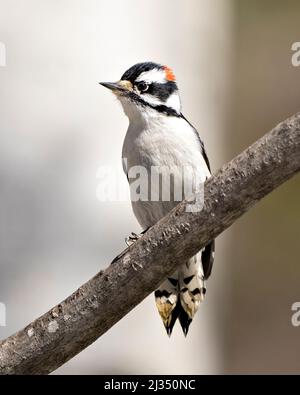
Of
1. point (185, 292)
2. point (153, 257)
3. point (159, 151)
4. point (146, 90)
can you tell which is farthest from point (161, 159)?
point (153, 257)

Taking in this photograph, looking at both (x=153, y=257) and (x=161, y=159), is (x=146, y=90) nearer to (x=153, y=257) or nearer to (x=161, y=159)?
(x=161, y=159)

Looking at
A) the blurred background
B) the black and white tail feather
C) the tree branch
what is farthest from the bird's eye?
the tree branch

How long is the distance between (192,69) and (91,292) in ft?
5.62

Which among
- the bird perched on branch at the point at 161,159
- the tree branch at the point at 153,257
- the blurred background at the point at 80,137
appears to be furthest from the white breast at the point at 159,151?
the tree branch at the point at 153,257

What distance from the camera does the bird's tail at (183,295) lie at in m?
3.57

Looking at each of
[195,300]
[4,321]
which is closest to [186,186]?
[195,300]

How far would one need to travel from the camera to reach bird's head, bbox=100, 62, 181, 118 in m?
3.60

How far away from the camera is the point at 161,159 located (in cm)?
358

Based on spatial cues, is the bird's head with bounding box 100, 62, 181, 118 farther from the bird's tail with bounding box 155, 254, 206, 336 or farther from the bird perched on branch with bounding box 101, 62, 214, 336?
the bird's tail with bounding box 155, 254, 206, 336

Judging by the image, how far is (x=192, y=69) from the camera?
433 centimetres

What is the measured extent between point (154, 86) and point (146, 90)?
3cm
